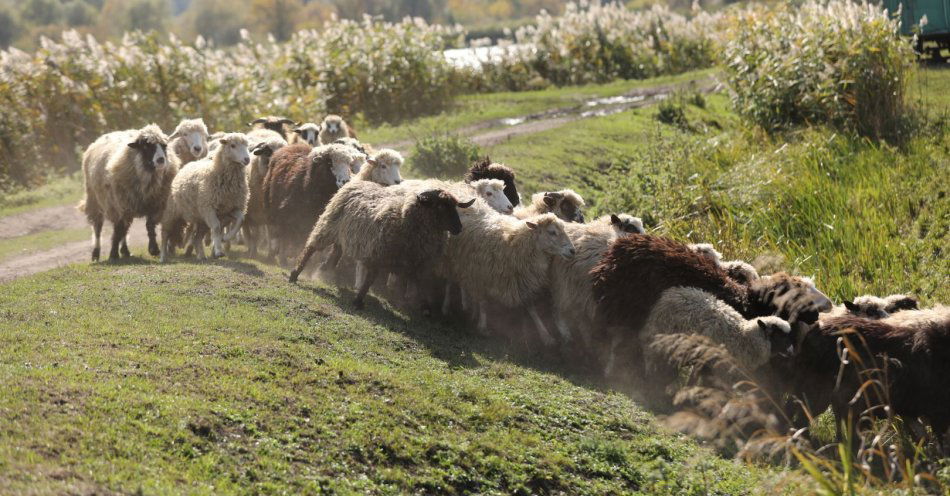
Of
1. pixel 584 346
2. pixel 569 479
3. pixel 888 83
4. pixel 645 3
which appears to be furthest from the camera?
pixel 645 3

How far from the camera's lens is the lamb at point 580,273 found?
10.5 m

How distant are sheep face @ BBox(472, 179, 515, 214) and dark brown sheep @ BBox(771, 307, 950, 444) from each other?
4.14m

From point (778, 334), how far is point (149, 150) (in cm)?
833

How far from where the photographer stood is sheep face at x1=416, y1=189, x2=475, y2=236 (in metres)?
11.0

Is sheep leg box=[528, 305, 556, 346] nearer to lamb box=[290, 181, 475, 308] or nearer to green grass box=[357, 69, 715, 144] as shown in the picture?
lamb box=[290, 181, 475, 308]

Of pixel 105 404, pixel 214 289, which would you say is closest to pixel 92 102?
pixel 214 289

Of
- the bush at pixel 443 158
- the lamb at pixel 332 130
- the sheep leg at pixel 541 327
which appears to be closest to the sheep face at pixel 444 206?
the sheep leg at pixel 541 327

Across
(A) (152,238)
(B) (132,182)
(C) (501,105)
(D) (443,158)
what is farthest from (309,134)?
(C) (501,105)

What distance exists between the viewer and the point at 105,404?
6.88 m

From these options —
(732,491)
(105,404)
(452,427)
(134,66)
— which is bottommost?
(732,491)

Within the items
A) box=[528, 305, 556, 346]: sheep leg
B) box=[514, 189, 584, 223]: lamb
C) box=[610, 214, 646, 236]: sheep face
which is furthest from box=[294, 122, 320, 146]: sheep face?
box=[610, 214, 646, 236]: sheep face

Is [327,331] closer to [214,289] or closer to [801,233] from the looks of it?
[214,289]

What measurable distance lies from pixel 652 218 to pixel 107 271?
7.26 meters

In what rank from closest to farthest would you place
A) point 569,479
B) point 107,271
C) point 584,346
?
point 569,479 < point 584,346 < point 107,271
